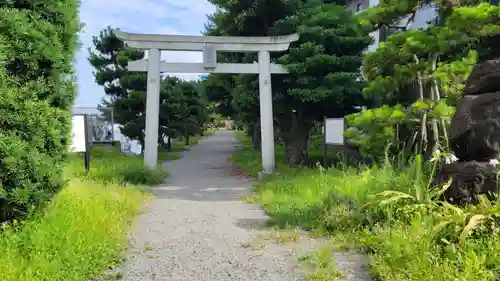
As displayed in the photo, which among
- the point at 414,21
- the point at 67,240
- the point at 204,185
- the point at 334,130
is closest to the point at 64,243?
the point at 67,240

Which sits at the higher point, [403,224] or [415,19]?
[415,19]

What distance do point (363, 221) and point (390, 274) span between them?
5.24ft

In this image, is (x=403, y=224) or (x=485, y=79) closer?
(x=403, y=224)

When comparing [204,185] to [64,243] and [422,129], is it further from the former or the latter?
[64,243]

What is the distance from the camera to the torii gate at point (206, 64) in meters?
11.4

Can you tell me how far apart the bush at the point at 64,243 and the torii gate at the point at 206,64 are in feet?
19.4

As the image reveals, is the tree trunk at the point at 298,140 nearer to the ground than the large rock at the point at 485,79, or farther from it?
nearer to the ground

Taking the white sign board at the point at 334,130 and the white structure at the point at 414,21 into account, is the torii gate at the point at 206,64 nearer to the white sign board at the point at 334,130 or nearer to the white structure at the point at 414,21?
the white sign board at the point at 334,130

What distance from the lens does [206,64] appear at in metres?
A: 11.5

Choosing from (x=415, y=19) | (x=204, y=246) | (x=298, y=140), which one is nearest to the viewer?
(x=204, y=246)

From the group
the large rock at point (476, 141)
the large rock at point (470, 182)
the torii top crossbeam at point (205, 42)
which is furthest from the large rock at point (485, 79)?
the torii top crossbeam at point (205, 42)

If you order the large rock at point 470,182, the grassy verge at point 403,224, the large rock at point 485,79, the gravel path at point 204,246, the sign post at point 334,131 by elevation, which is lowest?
the gravel path at point 204,246

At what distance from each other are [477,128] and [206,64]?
25.0 ft

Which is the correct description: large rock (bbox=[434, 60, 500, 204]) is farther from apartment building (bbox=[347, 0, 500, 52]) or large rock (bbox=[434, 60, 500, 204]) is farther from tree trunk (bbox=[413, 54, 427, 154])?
apartment building (bbox=[347, 0, 500, 52])
